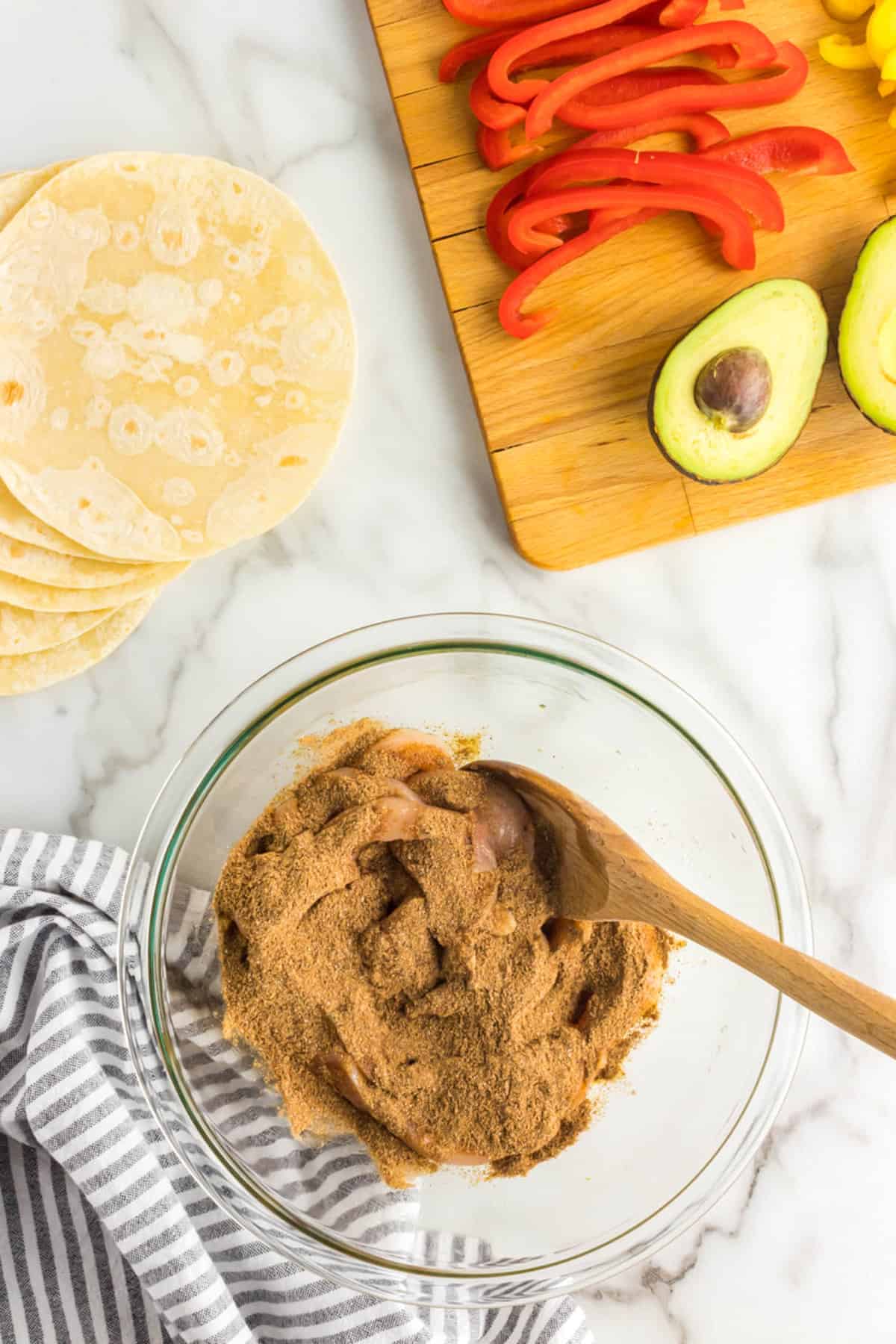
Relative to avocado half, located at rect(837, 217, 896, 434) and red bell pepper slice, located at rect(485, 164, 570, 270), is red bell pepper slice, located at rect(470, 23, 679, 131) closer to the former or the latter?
red bell pepper slice, located at rect(485, 164, 570, 270)

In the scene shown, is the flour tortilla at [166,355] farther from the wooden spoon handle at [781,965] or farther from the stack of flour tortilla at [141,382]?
the wooden spoon handle at [781,965]

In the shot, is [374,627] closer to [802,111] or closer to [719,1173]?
[719,1173]

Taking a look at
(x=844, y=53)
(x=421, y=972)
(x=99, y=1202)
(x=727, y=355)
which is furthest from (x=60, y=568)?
(x=844, y=53)

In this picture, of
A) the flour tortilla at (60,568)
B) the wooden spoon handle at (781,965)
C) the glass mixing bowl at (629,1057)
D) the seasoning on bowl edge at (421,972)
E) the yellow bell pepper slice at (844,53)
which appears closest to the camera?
the wooden spoon handle at (781,965)

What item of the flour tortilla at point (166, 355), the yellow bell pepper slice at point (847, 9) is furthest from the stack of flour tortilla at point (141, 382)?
the yellow bell pepper slice at point (847, 9)

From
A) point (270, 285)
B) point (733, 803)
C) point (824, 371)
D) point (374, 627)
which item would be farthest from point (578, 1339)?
point (270, 285)

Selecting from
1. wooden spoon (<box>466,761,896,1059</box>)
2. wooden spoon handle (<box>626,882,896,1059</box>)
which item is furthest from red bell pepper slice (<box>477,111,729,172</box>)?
wooden spoon handle (<box>626,882,896,1059</box>)
